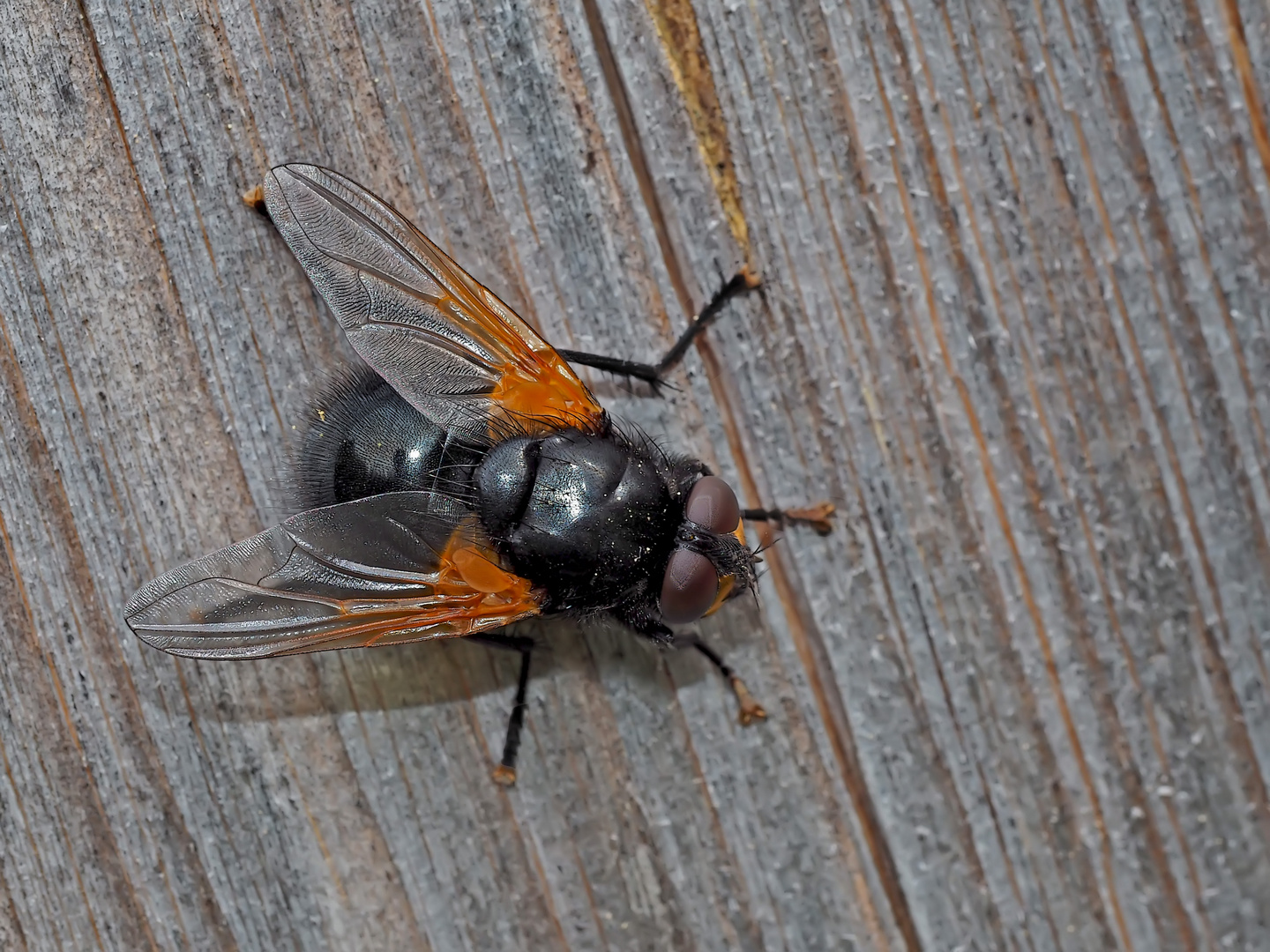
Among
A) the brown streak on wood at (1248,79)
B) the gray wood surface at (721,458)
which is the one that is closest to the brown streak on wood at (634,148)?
the gray wood surface at (721,458)

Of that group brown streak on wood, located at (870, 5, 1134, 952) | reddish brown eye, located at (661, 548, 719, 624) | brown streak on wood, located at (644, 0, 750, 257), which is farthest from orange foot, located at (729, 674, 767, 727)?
brown streak on wood, located at (644, 0, 750, 257)

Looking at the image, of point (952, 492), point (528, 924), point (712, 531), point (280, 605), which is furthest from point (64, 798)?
point (952, 492)

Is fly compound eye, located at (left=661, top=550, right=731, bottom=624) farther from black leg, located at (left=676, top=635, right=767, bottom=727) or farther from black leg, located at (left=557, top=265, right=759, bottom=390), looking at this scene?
black leg, located at (left=557, top=265, right=759, bottom=390)

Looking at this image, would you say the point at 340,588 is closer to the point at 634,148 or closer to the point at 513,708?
the point at 513,708

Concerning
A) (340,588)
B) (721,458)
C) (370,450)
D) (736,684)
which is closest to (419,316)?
(370,450)

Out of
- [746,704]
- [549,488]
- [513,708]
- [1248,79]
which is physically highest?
[1248,79]

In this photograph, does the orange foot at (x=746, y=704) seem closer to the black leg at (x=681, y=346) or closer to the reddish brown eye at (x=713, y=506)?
the reddish brown eye at (x=713, y=506)
